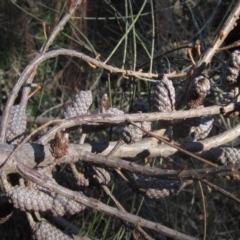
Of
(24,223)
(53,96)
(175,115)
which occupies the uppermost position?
(175,115)

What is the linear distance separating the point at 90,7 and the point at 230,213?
0.91 meters

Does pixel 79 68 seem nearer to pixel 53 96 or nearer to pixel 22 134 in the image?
pixel 53 96

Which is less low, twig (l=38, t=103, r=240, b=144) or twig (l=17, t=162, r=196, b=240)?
twig (l=38, t=103, r=240, b=144)

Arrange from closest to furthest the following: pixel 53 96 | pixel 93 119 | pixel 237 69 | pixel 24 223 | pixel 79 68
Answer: pixel 93 119, pixel 237 69, pixel 24 223, pixel 79 68, pixel 53 96

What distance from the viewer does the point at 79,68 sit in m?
2.37

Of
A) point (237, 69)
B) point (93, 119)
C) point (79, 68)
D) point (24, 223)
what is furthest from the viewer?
point (79, 68)

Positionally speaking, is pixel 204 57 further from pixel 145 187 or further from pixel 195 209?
pixel 195 209

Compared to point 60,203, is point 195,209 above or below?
below

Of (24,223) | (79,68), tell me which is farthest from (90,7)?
(24,223)

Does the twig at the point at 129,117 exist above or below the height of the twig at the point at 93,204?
above

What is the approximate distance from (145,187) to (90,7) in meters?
1.61

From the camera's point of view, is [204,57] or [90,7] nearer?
[204,57]

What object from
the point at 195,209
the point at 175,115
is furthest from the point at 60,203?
the point at 195,209

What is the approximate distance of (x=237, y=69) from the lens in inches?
35.1
